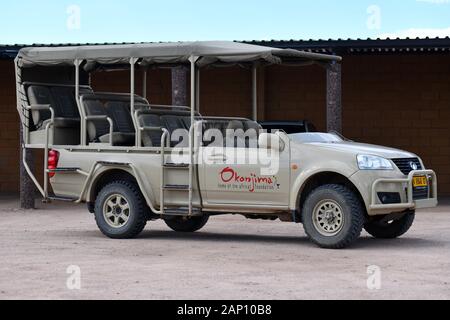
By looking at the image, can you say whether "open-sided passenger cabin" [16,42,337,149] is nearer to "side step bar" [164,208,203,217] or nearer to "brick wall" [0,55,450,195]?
"side step bar" [164,208,203,217]

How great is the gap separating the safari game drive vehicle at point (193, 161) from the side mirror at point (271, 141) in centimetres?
1

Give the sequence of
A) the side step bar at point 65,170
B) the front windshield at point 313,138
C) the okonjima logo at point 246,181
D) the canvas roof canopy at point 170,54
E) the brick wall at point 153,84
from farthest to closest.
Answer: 1. the brick wall at point 153,84
2. the side step bar at point 65,170
3. the canvas roof canopy at point 170,54
4. the front windshield at point 313,138
5. the okonjima logo at point 246,181

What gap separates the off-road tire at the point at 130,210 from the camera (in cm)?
1373

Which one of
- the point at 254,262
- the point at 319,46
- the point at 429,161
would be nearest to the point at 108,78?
the point at 319,46

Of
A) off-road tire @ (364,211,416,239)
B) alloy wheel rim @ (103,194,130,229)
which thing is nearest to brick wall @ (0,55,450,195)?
off-road tire @ (364,211,416,239)

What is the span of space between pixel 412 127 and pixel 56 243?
38.0 ft

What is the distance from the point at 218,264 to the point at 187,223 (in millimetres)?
3969

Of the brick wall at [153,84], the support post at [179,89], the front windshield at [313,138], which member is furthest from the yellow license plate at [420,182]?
the brick wall at [153,84]

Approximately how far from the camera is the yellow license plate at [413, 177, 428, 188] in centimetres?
1254

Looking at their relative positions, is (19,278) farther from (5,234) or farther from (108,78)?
(108,78)

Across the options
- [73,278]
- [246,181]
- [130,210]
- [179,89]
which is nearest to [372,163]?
[246,181]

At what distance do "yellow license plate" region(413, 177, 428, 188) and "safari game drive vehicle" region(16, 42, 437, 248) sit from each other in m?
0.01

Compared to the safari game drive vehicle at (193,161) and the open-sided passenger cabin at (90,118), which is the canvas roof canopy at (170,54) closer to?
the safari game drive vehicle at (193,161)

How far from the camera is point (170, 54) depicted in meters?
13.6
